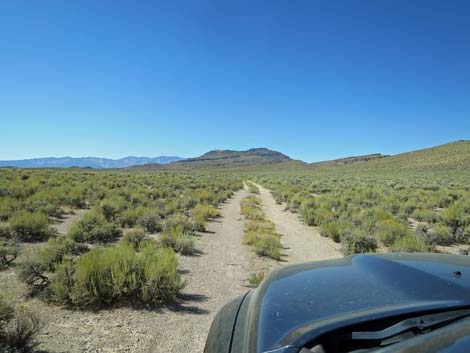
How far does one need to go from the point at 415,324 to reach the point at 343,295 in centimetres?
41

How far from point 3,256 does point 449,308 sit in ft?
24.9

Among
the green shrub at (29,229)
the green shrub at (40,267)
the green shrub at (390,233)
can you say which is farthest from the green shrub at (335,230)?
the green shrub at (29,229)

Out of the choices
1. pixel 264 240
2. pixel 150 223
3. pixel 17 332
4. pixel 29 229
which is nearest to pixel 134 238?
pixel 150 223

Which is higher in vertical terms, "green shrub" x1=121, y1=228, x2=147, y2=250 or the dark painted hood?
the dark painted hood

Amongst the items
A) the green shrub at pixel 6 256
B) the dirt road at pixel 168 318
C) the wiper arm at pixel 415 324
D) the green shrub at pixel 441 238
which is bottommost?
the dirt road at pixel 168 318

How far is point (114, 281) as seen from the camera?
4309 millimetres

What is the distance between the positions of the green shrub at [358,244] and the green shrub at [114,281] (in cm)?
532

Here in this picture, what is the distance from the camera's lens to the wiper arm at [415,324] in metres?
1.34

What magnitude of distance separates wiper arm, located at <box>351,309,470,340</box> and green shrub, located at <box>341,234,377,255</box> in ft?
22.0

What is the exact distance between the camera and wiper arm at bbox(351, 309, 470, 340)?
1.34 m

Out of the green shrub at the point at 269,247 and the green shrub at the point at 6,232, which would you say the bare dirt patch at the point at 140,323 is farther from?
the green shrub at the point at 6,232

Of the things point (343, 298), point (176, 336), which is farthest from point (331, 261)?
point (176, 336)

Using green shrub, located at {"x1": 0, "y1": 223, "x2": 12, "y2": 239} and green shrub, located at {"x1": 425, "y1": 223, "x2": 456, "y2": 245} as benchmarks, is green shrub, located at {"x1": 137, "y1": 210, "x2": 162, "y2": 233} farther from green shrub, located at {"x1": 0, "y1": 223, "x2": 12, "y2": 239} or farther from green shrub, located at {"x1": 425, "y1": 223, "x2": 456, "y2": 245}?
A: green shrub, located at {"x1": 425, "y1": 223, "x2": 456, "y2": 245}

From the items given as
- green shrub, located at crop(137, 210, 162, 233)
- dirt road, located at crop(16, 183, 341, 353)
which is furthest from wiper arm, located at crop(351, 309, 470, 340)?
green shrub, located at crop(137, 210, 162, 233)
